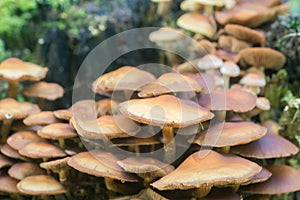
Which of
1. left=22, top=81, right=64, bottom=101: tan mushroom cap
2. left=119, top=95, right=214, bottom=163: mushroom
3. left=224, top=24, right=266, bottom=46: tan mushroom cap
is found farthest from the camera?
left=224, top=24, right=266, bottom=46: tan mushroom cap

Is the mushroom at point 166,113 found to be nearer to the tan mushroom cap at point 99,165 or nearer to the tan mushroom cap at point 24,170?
the tan mushroom cap at point 99,165

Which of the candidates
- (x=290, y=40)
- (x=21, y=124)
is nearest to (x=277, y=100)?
(x=290, y=40)

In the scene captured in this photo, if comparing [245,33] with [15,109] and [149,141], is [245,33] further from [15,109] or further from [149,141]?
[15,109]

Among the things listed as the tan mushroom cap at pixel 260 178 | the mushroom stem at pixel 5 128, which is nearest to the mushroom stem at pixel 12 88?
the mushroom stem at pixel 5 128

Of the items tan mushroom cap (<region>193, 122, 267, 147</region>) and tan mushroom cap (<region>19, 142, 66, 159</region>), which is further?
tan mushroom cap (<region>19, 142, 66, 159</region>)

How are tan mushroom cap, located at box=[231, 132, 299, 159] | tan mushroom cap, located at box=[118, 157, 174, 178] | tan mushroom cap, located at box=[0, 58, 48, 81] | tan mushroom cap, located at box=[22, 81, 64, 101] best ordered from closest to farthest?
tan mushroom cap, located at box=[118, 157, 174, 178], tan mushroom cap, located at box=[231, 132, 299, 159], tan mushroom cap, located at box=[0, 58, 48, 81], tan mushroom cap, located at box=[22, 81, 64, 101]

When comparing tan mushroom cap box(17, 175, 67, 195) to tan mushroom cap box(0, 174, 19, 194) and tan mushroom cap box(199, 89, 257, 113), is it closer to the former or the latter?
tan mushroom cap box(0, 174, 19, 194)

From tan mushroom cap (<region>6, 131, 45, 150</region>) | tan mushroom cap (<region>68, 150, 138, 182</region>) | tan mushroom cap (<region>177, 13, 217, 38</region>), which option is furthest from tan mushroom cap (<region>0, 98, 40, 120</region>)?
tan mushroom cap (<region>177, 13, 217, 38</region>)
